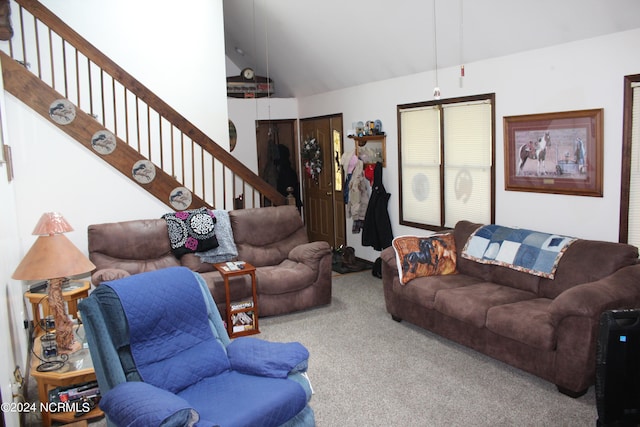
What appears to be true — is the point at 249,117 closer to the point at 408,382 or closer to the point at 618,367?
the point at 408,382

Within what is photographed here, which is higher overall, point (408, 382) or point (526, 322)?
point (526, 322)

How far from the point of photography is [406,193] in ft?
19.3

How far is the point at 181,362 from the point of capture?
8.76 ft

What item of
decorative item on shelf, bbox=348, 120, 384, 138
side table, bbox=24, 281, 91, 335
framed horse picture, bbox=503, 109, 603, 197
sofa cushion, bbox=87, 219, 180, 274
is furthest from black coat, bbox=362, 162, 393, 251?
side table, bbox=24, 281, 91, 335

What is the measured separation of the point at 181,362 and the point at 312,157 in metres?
5.17

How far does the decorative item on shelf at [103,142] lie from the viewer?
15.6 ft

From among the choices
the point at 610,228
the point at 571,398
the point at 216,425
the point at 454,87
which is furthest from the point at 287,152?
the point at 216,425

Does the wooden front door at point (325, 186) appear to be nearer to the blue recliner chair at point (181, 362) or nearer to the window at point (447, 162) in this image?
the window at point (447, 162)

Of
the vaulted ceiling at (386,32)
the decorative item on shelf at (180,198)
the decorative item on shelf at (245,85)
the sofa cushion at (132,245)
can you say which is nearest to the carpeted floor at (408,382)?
the sofa cushion at (132,245)

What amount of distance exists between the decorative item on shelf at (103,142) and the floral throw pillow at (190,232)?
79cm

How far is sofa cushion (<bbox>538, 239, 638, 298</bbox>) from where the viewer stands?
3.43 metres

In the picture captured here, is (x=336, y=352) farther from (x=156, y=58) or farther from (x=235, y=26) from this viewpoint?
(x=235, y=26)

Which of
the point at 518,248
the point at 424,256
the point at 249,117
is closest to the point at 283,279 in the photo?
the point at 424,256

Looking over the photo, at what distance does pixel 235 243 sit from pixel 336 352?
5.53 ft
